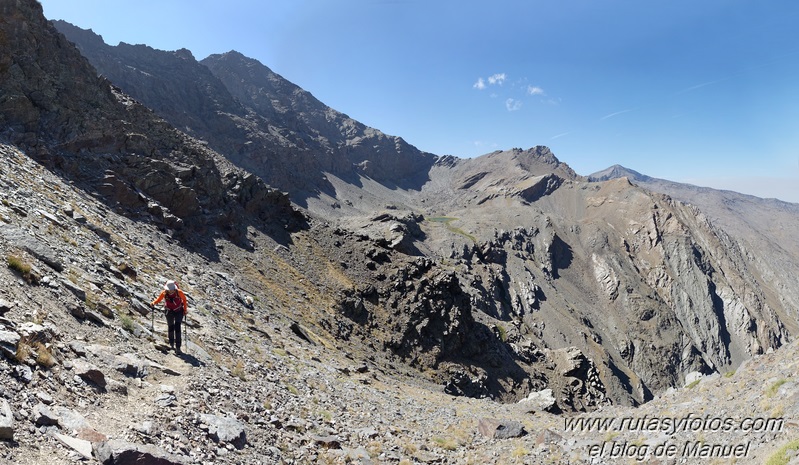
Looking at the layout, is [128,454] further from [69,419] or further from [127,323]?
[127,323]

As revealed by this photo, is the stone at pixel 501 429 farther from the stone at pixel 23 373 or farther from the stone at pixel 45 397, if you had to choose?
the stone at pixel 23 373

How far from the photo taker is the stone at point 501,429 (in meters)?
15.8

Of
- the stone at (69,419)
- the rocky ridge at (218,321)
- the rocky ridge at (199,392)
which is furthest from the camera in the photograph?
the rocky ridge at (218,321)

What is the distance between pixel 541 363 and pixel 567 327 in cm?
4521

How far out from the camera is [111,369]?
909 cm

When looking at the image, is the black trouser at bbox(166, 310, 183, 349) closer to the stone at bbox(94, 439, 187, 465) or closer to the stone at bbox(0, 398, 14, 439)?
the stone at bbox(94, 439, 187, 465)

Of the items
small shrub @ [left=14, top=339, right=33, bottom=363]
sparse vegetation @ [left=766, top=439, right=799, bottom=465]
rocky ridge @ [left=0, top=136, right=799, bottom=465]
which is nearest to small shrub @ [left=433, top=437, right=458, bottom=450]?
rocky ridge @ [left=0, top=136, right=799, bottom=465]

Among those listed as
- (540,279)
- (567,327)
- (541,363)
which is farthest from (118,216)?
(540,279)

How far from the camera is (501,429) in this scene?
1628 centimetres

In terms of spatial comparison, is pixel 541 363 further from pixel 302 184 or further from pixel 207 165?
pixel 302 184

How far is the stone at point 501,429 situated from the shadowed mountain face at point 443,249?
614 inches

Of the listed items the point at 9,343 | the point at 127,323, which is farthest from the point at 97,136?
the point at 9,343

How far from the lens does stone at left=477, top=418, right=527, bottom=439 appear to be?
51.8 feet

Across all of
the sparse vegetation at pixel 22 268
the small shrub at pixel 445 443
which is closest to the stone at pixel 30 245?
the sparse vegetation at pixel 22 268
